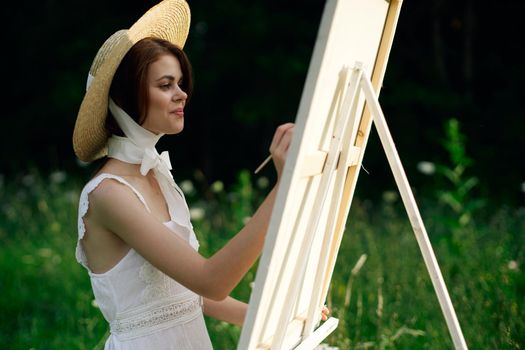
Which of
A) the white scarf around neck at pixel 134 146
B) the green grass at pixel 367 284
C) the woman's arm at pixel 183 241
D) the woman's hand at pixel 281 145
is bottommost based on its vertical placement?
the green grass at pixel 367 284

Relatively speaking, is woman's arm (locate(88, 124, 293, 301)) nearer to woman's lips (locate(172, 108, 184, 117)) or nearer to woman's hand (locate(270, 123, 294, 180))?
woman's hand (locate(270, 123, 294, 180))

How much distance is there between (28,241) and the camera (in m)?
5.66

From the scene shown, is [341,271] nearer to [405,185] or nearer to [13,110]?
[405,185]

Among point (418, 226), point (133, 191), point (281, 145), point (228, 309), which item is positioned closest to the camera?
point (281, 145)

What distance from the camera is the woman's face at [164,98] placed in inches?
75.0

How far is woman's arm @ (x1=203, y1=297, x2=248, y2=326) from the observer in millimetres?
2139

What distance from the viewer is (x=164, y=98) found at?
74.9 inches

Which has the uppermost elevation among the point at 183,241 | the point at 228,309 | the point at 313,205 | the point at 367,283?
the point at 313,205

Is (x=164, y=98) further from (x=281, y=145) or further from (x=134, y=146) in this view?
(x=281, y=145)

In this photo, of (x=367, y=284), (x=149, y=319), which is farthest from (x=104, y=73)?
(x=367, y=284)

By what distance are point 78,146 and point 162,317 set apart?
53cm

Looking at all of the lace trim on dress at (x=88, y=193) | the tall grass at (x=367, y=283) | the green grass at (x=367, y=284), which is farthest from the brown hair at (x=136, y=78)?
the green grass at (x=367, y=284)

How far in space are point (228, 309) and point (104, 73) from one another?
762 millimetres

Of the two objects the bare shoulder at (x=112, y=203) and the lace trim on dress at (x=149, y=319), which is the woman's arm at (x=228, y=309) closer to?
the lace trim on dress at (x=149, y=319)
